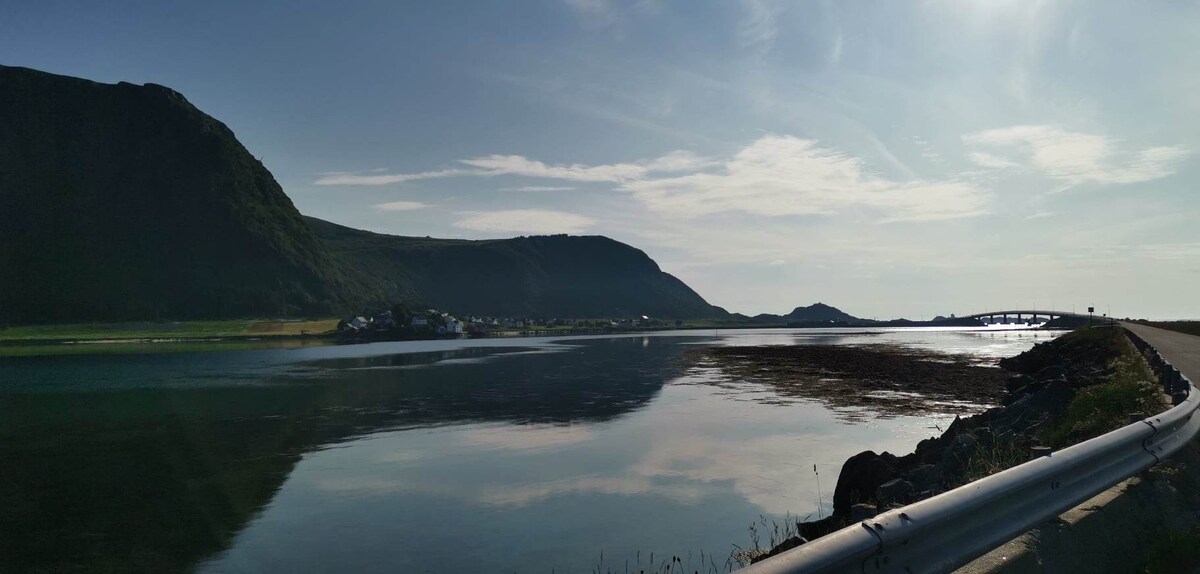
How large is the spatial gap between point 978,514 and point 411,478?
18.5 metres

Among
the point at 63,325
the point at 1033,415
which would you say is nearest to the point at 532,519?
the point at 1033,415

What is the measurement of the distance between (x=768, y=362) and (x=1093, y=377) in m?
49.5

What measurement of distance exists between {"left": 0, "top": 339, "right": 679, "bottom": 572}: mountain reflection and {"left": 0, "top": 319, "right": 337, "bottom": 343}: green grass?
403 feet

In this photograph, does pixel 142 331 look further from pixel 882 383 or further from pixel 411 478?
pixel 411 478

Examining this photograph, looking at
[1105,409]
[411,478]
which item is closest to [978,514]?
[1105,409]

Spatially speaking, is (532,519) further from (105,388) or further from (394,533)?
(105,388)

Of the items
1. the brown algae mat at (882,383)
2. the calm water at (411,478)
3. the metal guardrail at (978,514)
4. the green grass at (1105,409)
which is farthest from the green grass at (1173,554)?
the brown algae mat at (882,383)

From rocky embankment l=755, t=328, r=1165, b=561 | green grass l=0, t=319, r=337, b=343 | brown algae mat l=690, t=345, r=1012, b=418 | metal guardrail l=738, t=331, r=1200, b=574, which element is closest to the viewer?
metal guardrail l=738, t=331, r=1200, b=574

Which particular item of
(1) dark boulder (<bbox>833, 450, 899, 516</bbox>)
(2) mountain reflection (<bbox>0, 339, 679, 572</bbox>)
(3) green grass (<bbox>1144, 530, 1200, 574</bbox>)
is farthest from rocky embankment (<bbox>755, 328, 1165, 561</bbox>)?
(2) mountain reflection (<bbox>0, 339, 679, 572</bbox>)

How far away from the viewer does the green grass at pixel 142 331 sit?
166875 mm

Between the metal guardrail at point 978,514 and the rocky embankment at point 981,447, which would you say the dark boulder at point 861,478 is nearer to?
the rocky embankment at point 981,447

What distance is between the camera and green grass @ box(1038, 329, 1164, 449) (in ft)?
40.9

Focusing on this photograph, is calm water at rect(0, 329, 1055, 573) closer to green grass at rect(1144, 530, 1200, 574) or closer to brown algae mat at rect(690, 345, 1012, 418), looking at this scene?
brown algae mat at rect(690, 345, 1012, 418)

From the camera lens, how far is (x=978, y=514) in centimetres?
504
